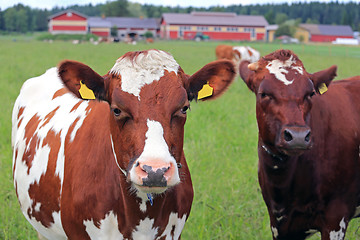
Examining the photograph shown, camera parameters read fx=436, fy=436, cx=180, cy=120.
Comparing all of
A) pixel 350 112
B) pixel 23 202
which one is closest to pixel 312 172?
pixel 350 112

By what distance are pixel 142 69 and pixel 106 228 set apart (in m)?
1.11

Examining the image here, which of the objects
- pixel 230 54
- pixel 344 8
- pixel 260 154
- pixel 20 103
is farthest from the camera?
pixel 344 8

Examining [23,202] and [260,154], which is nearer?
[23,202]

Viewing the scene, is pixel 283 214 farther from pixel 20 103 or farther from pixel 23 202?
pixel 20 103

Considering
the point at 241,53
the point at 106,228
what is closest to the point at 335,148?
the point at 106,228

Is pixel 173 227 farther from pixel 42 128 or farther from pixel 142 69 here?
pixel 42 128

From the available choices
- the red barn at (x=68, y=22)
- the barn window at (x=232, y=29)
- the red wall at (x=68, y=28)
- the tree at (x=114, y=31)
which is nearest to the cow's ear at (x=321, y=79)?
the red barn at (x=68, y=22)

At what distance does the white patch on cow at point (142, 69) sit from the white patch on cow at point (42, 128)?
1.76 ft

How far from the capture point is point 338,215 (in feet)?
13.0

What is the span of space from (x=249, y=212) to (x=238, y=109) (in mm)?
5907

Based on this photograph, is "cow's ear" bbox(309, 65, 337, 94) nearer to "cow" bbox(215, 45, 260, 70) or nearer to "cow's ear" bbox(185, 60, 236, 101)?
"cow's ear" bbox(185, 60, 236, 101)

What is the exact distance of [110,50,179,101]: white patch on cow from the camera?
2.77m

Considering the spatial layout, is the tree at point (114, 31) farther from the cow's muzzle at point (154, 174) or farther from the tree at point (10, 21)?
the cow's muzzle at point (154, 174)

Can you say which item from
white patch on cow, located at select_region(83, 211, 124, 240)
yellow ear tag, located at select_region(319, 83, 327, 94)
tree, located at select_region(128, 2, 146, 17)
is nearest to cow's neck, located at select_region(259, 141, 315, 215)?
yellow ear tag, located at select_region(319, 83, 327, 94)
